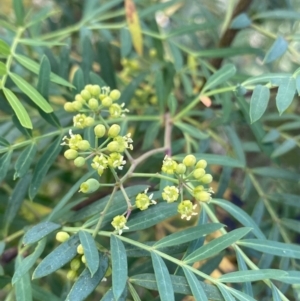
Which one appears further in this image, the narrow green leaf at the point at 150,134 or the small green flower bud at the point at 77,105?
the narrow green leaf at the point at 150,134

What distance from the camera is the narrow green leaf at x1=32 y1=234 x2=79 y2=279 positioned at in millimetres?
397

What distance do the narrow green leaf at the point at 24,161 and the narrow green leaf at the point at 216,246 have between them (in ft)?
0.62

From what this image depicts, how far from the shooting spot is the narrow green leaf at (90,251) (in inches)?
15.4

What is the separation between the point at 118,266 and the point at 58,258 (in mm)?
54

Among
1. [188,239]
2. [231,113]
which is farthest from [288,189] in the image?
[188,239]

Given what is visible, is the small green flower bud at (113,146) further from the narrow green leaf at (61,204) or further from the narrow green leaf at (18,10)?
the narrow green leaf at (18,10)

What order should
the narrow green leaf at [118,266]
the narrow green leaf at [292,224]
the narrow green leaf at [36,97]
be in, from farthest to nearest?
the narrow green leaf at [292,224], the narrow green leaf at [36,97], the narrow green leaf at [118,266]

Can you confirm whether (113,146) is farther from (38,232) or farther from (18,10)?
(18,10)

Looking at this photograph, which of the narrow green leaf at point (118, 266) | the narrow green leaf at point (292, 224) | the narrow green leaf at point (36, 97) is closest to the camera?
the narrow green leaf at point (118, 266)

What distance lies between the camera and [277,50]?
0.57m

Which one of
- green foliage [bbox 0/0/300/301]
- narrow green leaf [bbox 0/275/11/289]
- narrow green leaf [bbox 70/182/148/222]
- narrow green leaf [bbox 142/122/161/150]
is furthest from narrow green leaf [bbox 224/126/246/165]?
narrow green leaf [bbox 0/275/11/289]

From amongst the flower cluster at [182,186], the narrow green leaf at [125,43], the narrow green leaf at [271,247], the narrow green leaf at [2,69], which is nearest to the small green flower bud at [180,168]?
the flower cluster at [182,186]

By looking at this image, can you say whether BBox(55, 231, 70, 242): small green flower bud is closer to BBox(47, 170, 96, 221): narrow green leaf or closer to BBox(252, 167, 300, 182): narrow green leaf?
BBox(47, 170, 96, 221): narrow green leaf

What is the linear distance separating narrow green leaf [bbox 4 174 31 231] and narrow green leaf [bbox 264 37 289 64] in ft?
1.02
